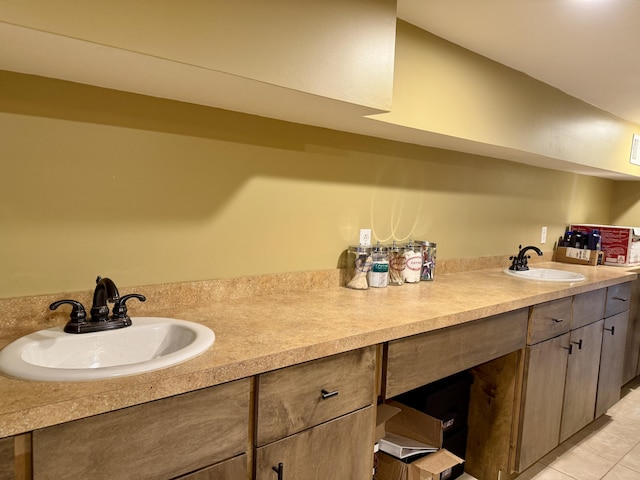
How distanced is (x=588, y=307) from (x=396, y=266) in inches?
47.2

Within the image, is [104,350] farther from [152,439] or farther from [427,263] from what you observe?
[427,263]

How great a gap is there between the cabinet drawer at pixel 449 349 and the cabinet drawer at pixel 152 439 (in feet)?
1.86

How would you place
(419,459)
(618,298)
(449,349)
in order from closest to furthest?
(449,349) → (419,459) → (618,298)

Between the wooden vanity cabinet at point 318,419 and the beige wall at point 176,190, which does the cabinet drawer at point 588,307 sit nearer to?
the beige wall at point 176,190

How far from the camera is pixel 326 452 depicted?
1.21 m

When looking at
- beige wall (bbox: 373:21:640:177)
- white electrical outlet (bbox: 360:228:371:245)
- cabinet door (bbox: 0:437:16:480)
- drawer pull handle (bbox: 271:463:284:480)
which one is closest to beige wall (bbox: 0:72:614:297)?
white electrical outlet (bbox: 360:228:371:245)

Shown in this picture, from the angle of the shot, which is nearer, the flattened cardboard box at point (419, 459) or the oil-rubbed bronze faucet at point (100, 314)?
the oil-rubbed bronze faucet at point (100, 314)

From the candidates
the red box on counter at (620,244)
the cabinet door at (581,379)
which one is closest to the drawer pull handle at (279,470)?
the cabinet door at (581,379)

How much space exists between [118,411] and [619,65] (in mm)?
2526

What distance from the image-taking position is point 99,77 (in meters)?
1.18

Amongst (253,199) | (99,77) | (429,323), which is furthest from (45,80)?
(429,323)

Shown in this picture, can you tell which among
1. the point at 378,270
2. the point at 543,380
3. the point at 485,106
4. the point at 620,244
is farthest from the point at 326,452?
Result: the point at 620,244

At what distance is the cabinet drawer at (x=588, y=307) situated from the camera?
2256 millimetres

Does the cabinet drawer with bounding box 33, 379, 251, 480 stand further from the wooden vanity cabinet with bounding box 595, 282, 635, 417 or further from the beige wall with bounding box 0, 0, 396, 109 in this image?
the wooden vanity cabinet with bounding box 595, 282, 635, 417
